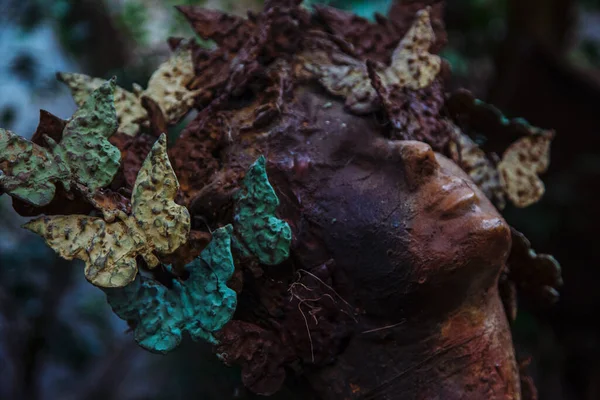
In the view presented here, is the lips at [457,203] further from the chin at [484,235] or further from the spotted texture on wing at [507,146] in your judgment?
the spotted texture on wing at [507,146]

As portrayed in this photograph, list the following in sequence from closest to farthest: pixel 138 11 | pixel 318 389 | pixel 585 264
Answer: pixel 318 389 → pixel 138 11 → pixel 585 264

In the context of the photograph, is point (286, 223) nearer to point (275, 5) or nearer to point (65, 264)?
point (275, 5)

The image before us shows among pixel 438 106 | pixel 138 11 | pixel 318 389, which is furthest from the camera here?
pixel 138 11

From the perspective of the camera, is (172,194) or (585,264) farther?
(585,264)

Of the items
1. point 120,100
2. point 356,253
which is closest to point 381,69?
point 356,253

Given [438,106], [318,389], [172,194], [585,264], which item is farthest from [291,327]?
[585,264]

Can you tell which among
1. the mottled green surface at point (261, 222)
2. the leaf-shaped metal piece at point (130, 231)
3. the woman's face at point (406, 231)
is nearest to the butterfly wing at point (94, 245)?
the leaf-shaped metal piece at point (130, 231)

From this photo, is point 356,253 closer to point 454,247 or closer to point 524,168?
point 454,247

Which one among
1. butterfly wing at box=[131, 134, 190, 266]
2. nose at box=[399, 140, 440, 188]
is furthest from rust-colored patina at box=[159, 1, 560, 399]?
butterfly wing at box=[131, 134, 190, 266]

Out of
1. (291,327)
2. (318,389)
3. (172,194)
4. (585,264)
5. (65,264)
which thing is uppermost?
(172,194)
